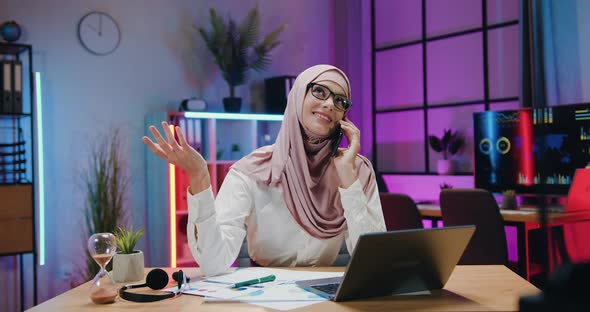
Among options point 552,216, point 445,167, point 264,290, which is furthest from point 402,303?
point 445,167

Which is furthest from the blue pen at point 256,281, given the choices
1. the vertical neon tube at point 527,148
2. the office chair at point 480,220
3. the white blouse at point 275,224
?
the vertical neon tube at point 527,148

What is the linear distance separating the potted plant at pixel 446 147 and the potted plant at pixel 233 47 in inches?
68.4

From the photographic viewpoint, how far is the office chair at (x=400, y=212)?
3.49 meters

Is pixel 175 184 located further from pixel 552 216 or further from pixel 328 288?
pixel 328 288

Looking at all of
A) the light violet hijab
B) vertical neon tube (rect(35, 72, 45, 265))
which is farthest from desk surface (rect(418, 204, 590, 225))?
vertical neon tube (rect(35, 72, 45, 265))

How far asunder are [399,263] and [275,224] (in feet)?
2.83

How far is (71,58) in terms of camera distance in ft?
13.7

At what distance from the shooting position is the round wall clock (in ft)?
14.0

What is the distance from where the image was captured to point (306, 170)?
2051 mm

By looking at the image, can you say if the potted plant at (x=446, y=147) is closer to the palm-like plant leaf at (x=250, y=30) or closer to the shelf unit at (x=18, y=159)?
the palm-like plant leaf at (x=250, y=30)

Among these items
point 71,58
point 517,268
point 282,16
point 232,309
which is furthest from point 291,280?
point 282,16

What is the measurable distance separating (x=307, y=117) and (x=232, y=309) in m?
0.98

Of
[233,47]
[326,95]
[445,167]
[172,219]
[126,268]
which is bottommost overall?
[172,219]

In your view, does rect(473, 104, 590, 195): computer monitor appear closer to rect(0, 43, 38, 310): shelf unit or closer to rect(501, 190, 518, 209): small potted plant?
rect(501, 190, 518, 209): small potted plant
